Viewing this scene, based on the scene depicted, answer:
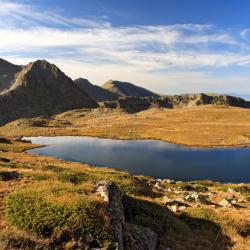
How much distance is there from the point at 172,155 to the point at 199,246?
3550 inches

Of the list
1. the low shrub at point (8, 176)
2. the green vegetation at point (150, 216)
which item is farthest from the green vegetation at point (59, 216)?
the low shrub at point (8, 176)

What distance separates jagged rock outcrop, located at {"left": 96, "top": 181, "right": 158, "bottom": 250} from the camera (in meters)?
16.5

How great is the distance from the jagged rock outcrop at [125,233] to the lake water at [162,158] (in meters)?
61.0

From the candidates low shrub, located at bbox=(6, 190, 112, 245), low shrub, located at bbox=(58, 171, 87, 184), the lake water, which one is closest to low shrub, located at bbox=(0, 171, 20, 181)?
low shrub, located at bbox=(58, 171, 87, 184)

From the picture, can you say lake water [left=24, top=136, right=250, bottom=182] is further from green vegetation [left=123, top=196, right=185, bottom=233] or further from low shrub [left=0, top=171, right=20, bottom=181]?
green vegetation [left=123, top=196, right=185, bottom=233]

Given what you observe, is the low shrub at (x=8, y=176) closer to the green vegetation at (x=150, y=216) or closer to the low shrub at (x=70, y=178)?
the low shrub at (x=70, y=178)

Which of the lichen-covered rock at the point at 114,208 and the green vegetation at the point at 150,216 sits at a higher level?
the lichen-covered rock at the point at 114,208

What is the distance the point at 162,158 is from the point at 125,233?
284ft

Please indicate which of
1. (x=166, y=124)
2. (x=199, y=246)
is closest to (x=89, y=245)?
(x=199, y=246)

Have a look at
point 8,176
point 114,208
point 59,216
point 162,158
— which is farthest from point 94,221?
point 162,158

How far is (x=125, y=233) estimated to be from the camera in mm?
17328

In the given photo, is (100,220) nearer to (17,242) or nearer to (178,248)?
(17,242)

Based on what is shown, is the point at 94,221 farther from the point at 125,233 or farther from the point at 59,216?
the point at 125,233

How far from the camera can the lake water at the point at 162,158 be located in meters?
83.9
